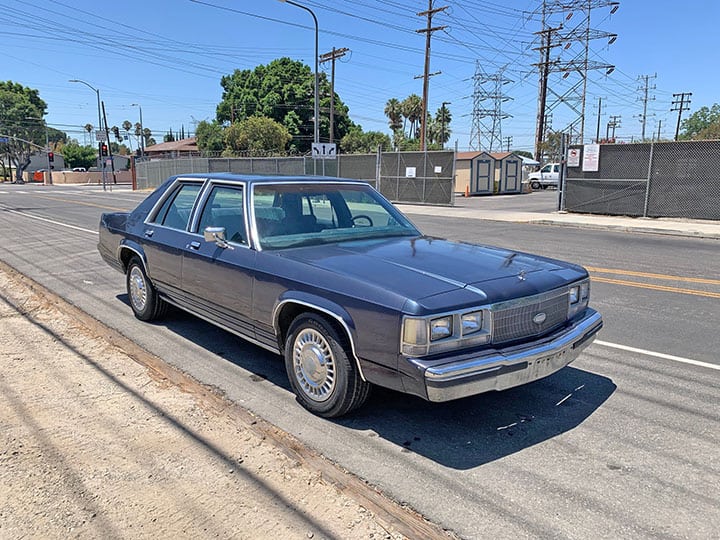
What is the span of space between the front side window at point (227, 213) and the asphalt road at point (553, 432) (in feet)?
3.79

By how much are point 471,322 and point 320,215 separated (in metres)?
1.98

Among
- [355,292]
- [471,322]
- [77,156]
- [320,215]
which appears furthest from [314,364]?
[77,156]

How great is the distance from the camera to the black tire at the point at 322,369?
3.47 metres

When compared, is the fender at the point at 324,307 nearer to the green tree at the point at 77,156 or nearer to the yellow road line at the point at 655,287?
the yellow road line at the point at 655,287

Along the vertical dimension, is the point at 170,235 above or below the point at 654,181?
below

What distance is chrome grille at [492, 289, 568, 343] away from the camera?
3285mm

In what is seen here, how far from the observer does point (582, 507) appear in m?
2.76

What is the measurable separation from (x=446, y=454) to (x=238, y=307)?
1945 mm

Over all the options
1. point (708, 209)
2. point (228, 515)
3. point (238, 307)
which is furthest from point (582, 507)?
point (708, 209)

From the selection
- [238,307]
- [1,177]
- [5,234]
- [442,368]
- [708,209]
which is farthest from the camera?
[1,177]

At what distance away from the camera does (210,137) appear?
231 feet

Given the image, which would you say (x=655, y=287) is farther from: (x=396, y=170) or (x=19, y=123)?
(x=19, y=123)

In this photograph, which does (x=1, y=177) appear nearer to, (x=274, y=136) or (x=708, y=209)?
(x=274, y=136)

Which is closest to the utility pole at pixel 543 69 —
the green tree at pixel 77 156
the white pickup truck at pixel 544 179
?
the white pickup truck at pixel 544 179
